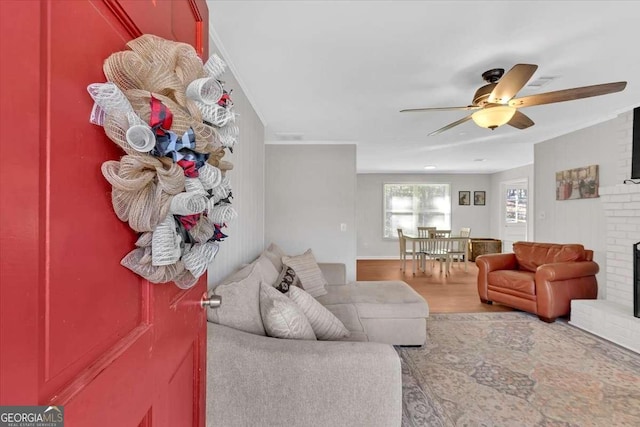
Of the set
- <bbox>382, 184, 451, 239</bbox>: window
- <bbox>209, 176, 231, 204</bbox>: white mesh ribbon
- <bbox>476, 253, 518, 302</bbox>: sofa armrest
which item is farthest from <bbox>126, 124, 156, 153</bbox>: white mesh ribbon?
<bbox>382, 184, 451, 239</bbox>: window

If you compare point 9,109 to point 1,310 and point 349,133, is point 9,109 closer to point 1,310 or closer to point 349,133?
point 1,310

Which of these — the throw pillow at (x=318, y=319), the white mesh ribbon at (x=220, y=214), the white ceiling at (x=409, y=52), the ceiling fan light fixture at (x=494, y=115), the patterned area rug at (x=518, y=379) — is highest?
the white ceiling at (x=409, y=52)

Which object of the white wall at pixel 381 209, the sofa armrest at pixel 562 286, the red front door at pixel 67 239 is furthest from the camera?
the white wall at pixel 381 209

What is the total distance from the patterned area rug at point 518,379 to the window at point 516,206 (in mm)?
4818

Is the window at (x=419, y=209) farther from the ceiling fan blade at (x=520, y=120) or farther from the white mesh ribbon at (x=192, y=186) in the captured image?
the white mesh ribbon at (x=192, y=186)

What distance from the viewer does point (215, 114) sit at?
1.97ft

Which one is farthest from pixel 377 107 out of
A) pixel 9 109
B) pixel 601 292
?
pixel 601 292

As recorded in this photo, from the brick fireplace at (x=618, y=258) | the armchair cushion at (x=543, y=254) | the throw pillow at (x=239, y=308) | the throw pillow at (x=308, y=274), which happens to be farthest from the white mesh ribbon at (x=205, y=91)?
the armchair cushion at (x=543, y=254)

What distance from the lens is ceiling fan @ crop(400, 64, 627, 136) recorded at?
5.76 feet

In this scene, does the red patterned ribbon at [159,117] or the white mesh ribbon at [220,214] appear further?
the white mesh ribbon at [220,214]

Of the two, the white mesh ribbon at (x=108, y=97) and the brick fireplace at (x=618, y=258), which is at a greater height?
the white mesh ribbon at (x=108, y=97)

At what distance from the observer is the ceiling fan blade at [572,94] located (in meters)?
1.76

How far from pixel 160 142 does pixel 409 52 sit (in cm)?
202

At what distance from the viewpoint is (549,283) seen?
331 centimetres
